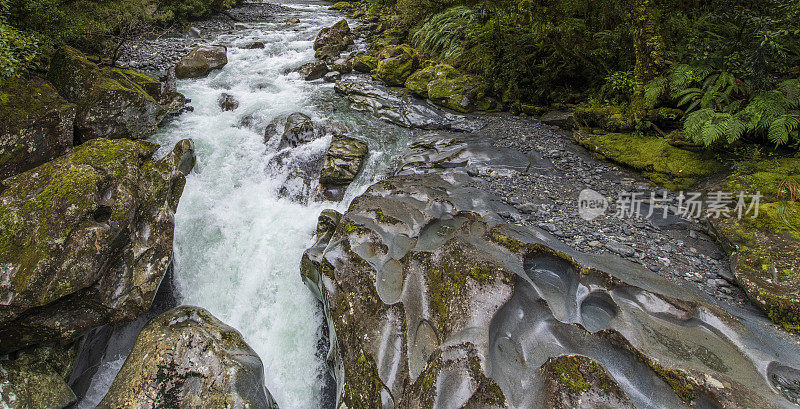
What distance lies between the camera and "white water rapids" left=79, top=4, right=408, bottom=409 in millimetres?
5207

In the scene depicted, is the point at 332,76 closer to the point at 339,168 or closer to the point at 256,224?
the point at 339,168

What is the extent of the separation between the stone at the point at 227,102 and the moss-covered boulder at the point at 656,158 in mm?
9985

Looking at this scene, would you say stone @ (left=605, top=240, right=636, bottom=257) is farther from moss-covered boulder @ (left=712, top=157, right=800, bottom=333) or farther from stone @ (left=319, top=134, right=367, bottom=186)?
stone @ (left=319, top=134, right=367, bottom=186)

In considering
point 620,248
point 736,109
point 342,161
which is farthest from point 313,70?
point 736,109

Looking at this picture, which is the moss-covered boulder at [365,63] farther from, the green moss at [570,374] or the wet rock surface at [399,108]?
the green moss at [570,374]

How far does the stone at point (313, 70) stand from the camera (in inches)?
492

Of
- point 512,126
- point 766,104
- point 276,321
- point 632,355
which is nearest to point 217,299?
point 276,321

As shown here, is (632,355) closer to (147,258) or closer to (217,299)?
(217,299)

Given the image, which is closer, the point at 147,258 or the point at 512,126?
the point at 147,258

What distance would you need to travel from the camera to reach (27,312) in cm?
406

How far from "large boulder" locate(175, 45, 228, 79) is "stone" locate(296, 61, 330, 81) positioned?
10.2 ft

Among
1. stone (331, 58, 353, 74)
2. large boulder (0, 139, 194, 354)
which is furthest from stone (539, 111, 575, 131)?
large boulder (0, 139, 194, 354)

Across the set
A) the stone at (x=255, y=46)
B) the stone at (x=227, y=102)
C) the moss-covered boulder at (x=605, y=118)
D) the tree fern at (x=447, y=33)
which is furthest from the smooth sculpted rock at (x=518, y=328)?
the stone at (x=255, y=46)

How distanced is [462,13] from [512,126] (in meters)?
4.69
